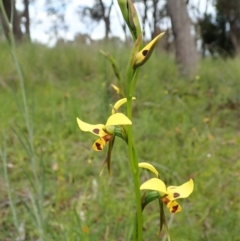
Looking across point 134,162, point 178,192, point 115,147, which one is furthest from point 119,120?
point 115,147

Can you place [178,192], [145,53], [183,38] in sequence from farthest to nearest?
[183,38] < [178,192] < [145,53]

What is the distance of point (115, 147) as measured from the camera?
2.84 metres

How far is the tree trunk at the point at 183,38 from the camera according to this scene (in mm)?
4633

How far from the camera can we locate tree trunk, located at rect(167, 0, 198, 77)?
4.63 meters

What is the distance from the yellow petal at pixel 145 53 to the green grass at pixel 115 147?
0.53 meters

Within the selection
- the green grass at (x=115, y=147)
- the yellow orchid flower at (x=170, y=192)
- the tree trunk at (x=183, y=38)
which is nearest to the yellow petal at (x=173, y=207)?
the yellow orchid flower at (x=170, y=192)

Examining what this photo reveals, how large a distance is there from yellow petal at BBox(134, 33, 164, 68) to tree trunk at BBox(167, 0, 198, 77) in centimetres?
376

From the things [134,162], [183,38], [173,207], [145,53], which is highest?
[183,38]

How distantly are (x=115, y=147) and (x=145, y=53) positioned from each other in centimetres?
206

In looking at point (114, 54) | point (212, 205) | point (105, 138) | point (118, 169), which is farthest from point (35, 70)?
point (105, 138)

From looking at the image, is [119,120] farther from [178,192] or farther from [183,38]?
[183,38]

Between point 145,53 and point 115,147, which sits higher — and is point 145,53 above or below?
above

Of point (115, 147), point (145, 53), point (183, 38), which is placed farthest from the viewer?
point (183, 38)

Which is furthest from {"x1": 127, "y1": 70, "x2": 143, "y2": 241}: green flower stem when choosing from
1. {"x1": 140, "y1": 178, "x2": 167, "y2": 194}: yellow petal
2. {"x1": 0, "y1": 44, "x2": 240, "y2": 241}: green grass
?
{"x1": 0, "y1": 44, "x2": 240, "y2": 241}: green grass
